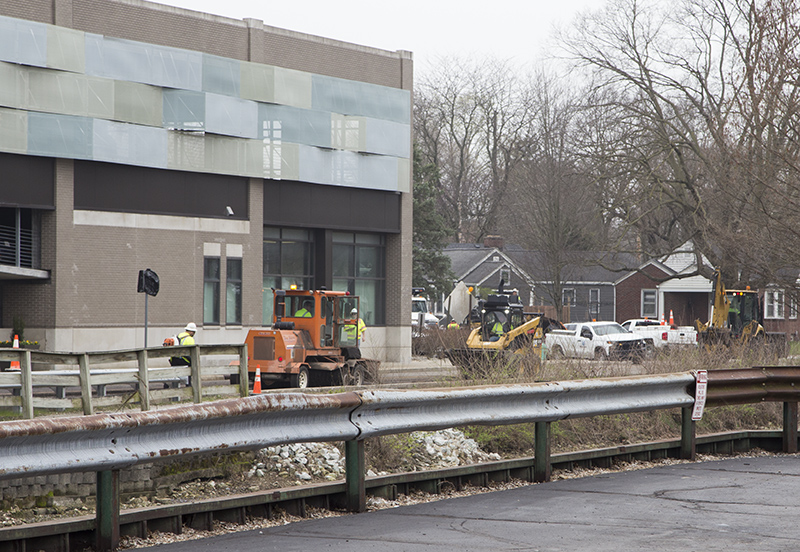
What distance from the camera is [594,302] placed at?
6525 cm

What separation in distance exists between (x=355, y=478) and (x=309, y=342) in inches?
672

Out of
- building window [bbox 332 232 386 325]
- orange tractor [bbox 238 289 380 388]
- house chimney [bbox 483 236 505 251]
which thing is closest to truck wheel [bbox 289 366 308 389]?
orange tractor [bbox 238 289 380 388]

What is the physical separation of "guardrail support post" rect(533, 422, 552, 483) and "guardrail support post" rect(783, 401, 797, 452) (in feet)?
11.0

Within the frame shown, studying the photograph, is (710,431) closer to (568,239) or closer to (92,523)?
(92,523)

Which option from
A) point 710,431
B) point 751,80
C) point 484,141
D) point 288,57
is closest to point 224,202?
point 288,57

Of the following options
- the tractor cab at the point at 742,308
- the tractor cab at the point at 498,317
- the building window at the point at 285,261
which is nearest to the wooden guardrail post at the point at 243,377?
the tractor cab at the point at 498,317

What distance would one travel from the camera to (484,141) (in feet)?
250

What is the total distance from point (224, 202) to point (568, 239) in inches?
992

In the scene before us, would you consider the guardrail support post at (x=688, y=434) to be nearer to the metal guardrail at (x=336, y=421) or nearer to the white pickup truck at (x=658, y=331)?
the metal guardrail at (x=336, y=421)

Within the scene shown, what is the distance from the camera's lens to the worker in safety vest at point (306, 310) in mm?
24859

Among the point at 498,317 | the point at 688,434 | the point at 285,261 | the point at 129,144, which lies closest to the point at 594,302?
the point at 285,261

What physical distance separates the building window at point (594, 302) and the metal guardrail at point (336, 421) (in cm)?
5462

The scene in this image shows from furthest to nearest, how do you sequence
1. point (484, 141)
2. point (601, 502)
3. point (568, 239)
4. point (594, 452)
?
1. point (484, 141)
2. point (568, 239)
3. point (594, 452)
4. point (601, 502)

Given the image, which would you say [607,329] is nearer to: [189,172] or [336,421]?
[189,172]
